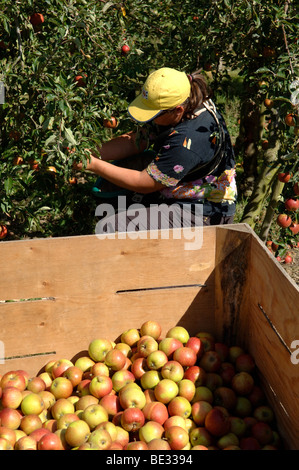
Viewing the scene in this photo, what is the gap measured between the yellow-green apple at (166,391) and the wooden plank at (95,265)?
480 millimetres

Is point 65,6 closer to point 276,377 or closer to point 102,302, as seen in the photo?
point 102,302

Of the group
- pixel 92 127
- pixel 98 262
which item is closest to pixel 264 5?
pixel 92 127

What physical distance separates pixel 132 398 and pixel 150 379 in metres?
0.17

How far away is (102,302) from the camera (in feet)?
7.82

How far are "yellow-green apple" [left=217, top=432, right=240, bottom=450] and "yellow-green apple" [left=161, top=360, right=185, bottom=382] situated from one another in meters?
0.34

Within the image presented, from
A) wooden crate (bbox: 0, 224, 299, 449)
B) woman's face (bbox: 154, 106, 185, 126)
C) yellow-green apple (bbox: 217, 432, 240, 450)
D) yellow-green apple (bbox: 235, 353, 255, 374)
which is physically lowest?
yellow-green apple (bbox: 217, 432, 240, 450)

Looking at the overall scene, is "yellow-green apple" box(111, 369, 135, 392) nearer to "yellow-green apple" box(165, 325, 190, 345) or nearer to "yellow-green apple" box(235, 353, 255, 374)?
"yellow-green apple" box(165, 325, 190, 345)

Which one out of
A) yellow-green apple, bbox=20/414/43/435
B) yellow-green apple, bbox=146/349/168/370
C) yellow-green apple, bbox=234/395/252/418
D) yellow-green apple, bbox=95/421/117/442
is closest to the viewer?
yellow-green apple, bbox=95/421/117/442

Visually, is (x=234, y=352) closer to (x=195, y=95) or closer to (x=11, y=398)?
(x=11, y=398)

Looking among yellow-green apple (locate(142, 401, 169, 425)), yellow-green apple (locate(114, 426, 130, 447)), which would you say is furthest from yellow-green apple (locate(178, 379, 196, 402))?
yellow-green apple (locate(114, 426, 130, 447))

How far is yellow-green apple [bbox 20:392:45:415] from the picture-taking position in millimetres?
2141

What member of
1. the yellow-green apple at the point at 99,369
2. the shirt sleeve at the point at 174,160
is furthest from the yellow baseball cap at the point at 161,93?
the yellow-green apple at the point at 99,369

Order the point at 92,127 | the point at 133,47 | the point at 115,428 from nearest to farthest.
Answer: the point at 115,428
the point at 92,127
the point at 133,47

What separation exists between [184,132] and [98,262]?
88 centimetres
